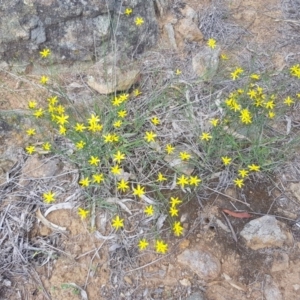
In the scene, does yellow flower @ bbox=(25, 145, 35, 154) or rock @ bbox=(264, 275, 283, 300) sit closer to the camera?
rock @ bbox=(264, 275, 283, 300)

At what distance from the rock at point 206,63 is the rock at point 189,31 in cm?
20

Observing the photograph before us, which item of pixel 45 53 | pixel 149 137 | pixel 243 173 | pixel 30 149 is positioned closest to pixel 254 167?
pixel 243 173

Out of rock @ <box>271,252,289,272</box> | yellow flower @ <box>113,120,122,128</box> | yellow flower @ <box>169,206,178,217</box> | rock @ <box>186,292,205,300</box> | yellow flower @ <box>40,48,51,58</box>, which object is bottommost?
rock @ <box>271,252,289,272</box>

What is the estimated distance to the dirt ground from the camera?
240 cm

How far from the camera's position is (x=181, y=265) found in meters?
2.47

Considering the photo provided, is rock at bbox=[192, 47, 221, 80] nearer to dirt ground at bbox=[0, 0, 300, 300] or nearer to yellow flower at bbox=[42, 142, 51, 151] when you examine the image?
dirt ground at bbox=[0, 0, 300, 300]

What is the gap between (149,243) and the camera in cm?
252

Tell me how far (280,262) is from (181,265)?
556 mm

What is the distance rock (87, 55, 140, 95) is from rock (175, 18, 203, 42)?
570 millimetres

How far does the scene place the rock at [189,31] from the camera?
351cm

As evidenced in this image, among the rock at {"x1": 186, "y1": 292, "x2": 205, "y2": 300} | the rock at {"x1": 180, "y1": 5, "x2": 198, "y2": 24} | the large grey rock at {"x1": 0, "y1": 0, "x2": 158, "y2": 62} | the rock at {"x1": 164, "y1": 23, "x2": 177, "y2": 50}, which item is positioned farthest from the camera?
the rock at {"x1": 180, "y1": 5, "x2": 198, "y2": 24}

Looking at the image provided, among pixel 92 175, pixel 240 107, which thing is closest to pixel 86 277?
pixel 92 175

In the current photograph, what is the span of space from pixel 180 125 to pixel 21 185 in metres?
1.07

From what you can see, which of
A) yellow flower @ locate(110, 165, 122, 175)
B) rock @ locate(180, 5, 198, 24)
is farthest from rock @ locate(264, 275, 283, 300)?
rock @ locate(180, 5, 198, 24)
